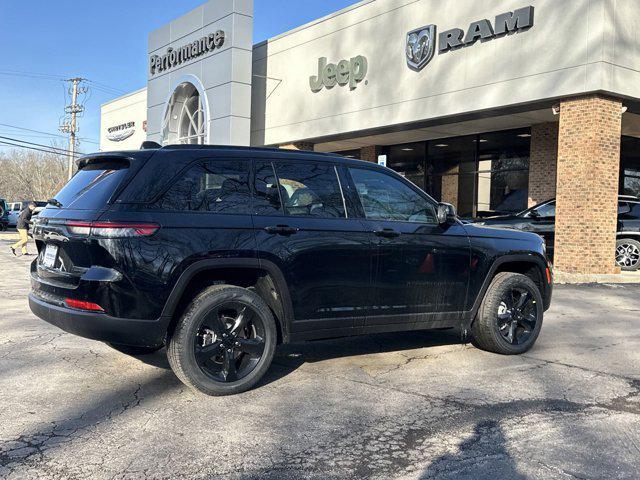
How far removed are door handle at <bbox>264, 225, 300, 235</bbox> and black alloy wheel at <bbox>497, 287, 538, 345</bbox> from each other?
2444mm

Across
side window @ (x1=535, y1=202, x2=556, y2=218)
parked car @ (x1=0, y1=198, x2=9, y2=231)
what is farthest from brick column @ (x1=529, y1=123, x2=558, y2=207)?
parked car @ (x1=0, y1=198, x2=9, y2=231)

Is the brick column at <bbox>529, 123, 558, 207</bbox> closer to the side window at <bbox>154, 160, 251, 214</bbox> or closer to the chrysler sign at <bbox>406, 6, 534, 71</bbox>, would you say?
the chrysler sign at <bbox>406, 6, 534, 71</bbox>

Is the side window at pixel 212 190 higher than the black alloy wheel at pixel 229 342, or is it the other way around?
the side window at pixel 212 190

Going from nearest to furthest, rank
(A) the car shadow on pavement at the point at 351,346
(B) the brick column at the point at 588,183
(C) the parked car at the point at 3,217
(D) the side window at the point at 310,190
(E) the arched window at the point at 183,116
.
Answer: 1. (D) the side window at the point at 310,190
2. (A) the car shadow on pavement at the point at 351,346
3. (B) the brick column at the point at 588,183
4. (E) the arched window at the point at 183,116
5. (C) the parked car at the point at 3,217

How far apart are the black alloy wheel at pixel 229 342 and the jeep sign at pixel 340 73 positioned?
14.4m

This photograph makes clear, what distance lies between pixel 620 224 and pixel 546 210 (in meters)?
1.60

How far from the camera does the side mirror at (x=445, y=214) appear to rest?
5604 millimetres

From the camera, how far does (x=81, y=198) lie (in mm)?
4695

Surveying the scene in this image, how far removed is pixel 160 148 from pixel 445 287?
9.09 feet

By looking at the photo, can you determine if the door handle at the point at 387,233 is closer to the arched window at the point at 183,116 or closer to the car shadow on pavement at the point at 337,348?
the car shadow on pavement at the point at 337,348

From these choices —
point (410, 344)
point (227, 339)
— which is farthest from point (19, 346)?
point (410, 344)

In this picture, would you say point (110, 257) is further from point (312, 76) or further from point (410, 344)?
point (312, 76)

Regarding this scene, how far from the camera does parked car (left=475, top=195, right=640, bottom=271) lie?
46.0 ft

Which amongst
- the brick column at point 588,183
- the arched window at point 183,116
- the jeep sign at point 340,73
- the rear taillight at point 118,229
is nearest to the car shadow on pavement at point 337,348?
the rear taillight at point 118,229
